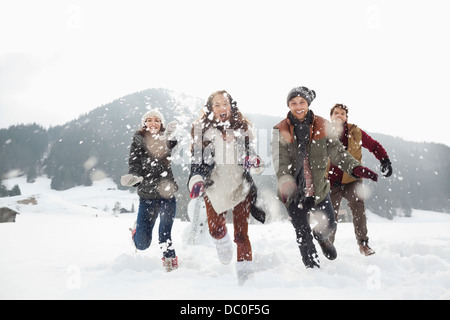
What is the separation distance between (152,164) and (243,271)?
1.84 metres

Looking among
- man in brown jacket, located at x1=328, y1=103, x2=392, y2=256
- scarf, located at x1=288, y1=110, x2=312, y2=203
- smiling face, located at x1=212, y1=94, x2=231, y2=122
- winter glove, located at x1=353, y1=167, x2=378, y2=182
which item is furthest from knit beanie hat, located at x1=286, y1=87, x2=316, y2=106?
man in brown jacket, located at x1=328, y1=103, x2=392, y2=256

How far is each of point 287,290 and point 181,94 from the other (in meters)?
4.06

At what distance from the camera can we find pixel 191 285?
9.57 feet

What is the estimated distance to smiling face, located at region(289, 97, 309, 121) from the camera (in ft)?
11.2

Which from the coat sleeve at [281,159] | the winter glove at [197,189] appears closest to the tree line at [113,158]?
the coat sleeve at [281,159]

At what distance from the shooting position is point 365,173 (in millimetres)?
3131

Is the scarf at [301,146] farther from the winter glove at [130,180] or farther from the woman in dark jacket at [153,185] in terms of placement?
the winter glove at [130,180]

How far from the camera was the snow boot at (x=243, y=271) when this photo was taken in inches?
117

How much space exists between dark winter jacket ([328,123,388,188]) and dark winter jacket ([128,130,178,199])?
2.39 m

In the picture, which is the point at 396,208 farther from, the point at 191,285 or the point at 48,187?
the point at 48,187

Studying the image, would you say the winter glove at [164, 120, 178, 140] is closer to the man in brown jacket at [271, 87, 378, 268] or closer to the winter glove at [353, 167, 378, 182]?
the man in brown jacket at [271, 87, 378, 268]

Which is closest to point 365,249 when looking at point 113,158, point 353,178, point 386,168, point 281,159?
point 353,178

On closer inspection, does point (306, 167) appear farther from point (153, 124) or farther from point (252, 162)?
point (153, 124)

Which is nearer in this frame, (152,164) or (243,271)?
(243,271)
